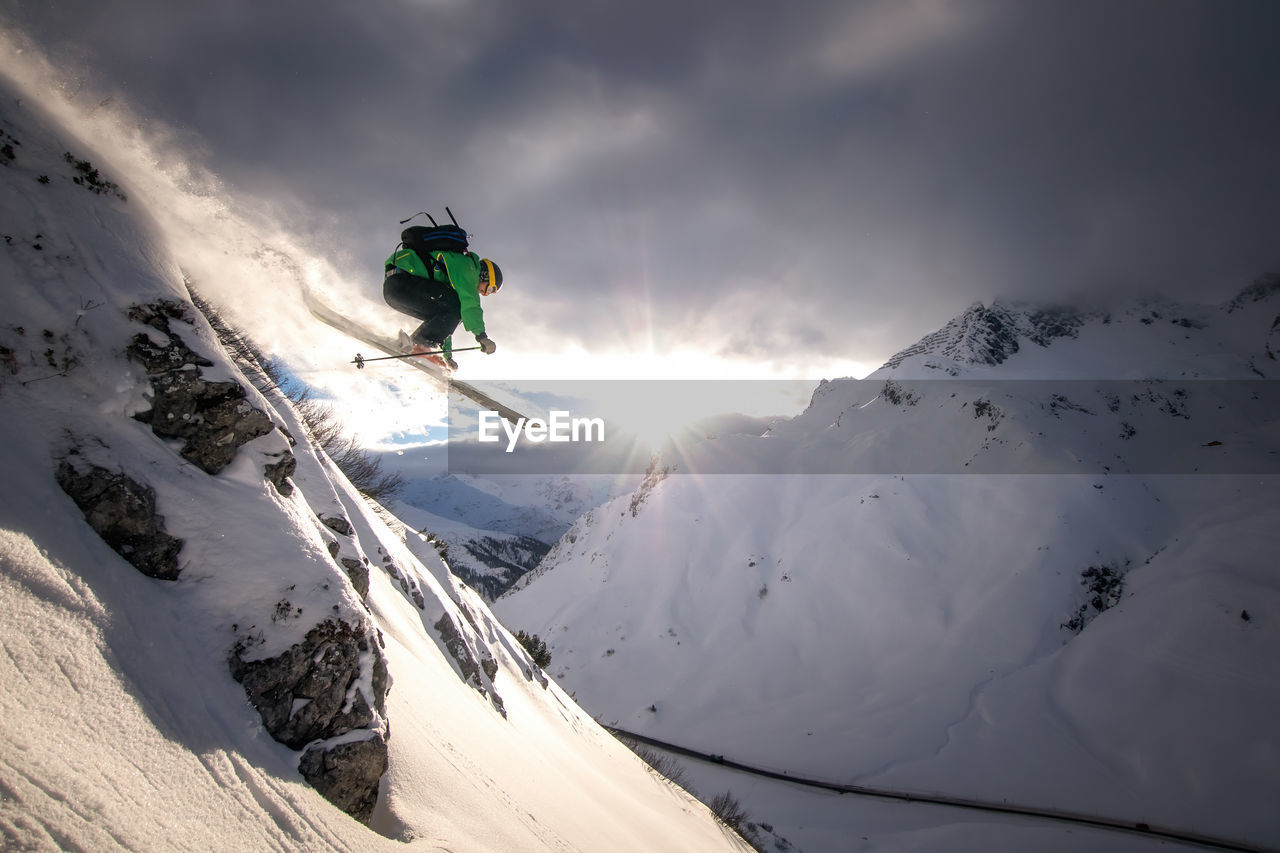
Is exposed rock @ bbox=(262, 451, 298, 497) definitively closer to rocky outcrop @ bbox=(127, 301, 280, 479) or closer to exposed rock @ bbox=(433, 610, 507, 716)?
rocky outcrop @ bbox=(127, 301, 280, 479)

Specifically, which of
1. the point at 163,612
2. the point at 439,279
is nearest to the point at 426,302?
the point at 439,279

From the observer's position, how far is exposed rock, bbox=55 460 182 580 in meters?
2.74

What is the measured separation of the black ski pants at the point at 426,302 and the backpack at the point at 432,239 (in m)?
0.44

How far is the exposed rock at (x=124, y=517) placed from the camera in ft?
8.98

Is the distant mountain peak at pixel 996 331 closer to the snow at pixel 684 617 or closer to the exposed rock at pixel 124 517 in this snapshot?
the snow at pixel 684 617

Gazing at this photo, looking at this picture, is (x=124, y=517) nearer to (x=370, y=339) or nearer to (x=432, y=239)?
(x=432, y=239)

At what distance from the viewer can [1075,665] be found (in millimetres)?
20062

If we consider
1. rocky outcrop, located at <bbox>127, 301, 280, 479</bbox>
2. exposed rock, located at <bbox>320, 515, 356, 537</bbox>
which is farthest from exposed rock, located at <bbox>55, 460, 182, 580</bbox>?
exposed rock, located at <bbox>320, 515, 356, 537</bbox>

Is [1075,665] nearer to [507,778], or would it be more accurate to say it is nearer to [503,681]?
[503,681]

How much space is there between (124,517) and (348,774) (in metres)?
2.06

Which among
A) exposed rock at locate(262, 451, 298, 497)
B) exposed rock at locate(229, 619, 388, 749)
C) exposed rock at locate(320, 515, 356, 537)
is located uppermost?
exposed rock at locate(262, 451, 298, 497)

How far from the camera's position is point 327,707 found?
298 centimetres

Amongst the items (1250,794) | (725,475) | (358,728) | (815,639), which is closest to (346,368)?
(358,728)

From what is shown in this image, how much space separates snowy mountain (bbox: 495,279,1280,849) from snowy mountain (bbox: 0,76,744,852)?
18.5m
